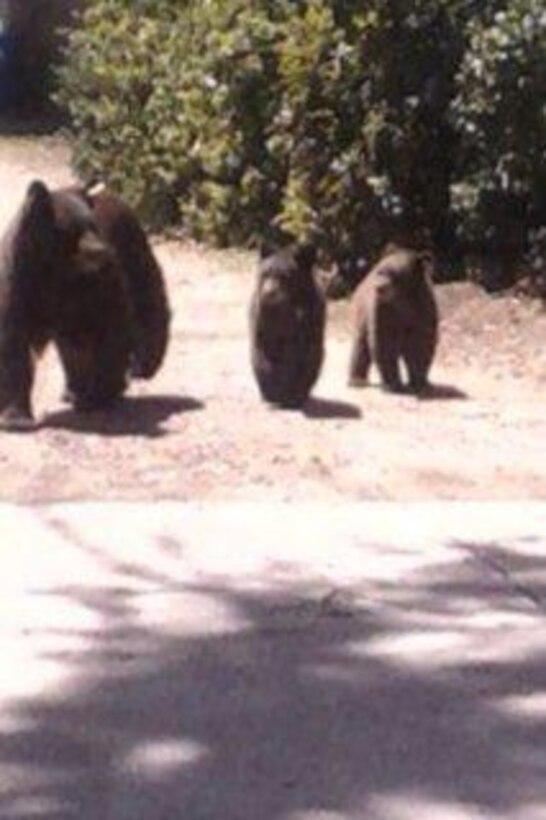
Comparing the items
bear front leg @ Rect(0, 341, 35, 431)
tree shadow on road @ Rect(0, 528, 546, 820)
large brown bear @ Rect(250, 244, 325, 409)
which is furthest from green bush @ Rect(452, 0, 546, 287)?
tree shadow on road @ Rect(0, 528, 546, 820)

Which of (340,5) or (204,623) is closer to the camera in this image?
(204,623)

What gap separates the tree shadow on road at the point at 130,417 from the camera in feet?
40.2

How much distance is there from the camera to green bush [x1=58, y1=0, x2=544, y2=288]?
17453 millimetres

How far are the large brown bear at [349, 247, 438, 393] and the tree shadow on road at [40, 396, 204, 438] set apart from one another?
1.22 m

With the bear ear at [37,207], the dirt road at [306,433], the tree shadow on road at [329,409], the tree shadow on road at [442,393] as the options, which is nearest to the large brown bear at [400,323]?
the tree shadow on road at [442,393]

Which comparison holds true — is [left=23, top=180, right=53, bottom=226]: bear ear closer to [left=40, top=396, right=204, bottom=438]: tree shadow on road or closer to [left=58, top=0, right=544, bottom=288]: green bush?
[left=40, top=396, right=204, bottom=438]: tree shadow on road

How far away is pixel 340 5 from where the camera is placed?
1841 centimetres

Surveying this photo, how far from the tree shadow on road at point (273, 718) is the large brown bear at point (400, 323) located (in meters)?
6.13

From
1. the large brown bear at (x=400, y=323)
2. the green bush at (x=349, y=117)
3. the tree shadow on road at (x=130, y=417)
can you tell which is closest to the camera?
the tree shadow on road at (x=130, y=417)

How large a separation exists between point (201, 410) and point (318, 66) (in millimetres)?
6153

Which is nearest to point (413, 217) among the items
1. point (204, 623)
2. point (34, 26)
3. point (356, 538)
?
point (356, 538)

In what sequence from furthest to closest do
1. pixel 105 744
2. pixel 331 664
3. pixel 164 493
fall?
pixel 164 493 < pixel 331 664 < pixel 105 744

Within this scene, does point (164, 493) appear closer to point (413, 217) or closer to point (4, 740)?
point (4, 740)

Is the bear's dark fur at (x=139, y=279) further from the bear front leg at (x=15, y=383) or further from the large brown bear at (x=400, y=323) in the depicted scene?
the large brown bear at (x=400, y=323)
